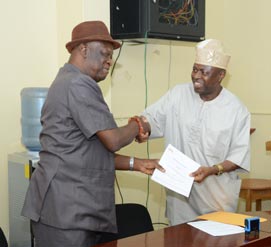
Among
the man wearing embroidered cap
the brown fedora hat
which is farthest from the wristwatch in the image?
the brown fedora hat

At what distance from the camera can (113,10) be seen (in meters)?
3.33

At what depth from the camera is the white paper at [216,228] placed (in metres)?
2.04

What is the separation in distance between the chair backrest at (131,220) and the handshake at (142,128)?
1.35 feet

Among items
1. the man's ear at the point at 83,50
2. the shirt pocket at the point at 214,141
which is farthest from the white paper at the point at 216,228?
the man's ear at the point at 83,50

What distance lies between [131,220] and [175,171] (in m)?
0.44

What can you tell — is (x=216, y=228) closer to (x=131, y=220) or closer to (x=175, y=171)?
(x=175, y=171)

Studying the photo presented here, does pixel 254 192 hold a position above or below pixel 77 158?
below

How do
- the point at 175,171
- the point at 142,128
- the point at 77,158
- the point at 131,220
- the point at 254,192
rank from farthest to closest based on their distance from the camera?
the point at 254,192, the point at 131,220, the point at 142,128, the point at 175,171, the point at 77,158

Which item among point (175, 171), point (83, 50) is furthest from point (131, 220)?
point (83, 50)

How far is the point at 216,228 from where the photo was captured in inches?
82.5

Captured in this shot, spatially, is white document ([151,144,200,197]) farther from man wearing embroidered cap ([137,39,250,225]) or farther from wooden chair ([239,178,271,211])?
wooden chair ([239,178,271,211])

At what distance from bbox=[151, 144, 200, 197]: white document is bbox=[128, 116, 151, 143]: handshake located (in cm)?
19

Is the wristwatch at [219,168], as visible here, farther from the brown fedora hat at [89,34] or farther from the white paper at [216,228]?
the brown fedora hat at [89,34]

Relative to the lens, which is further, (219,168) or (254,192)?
(254,192)
